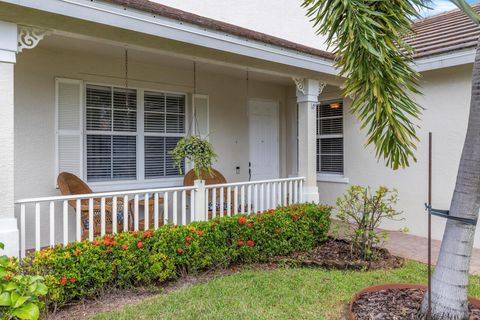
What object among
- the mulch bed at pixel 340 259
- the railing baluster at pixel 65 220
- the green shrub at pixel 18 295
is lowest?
the mulch bed at pixel 340 259

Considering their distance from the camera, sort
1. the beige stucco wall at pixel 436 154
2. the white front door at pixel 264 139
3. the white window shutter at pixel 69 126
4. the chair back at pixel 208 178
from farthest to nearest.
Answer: the white front door at pixel 264 139 < the chair back at pixel 208 178 < the beige stucco wall at pixel 436 154 < the white window shutter at pixel 69 126

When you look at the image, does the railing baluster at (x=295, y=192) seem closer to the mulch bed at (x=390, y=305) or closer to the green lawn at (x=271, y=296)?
the green lawn at (x=271, y=296)

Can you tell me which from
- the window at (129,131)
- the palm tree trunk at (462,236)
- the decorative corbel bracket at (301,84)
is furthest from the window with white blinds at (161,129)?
the palm tree trunk at (462,236)

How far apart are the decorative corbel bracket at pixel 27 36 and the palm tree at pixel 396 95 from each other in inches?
117

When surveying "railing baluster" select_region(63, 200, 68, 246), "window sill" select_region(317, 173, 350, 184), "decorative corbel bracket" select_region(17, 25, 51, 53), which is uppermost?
"decorative corbel bracket" select_region(17, 25, 51, 53)

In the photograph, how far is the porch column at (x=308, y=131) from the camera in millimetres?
6430

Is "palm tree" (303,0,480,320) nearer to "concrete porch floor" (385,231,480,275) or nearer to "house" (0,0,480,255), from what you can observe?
"house" (0,0,480,255)

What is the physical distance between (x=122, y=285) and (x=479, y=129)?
401 cm

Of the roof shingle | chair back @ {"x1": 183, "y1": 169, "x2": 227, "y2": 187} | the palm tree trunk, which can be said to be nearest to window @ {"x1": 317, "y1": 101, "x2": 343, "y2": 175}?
the roof shingle

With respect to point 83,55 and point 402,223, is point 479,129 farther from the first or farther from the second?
point 83,55

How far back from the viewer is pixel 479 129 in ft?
9.52

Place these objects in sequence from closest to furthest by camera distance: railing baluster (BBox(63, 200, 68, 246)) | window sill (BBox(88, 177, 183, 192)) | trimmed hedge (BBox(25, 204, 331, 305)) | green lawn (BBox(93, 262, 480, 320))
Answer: green lawn (BBox(93, 262, 480, 320)) → trimmed hedge (BBox(25, 204, 331, 305)) → railing baluster (BBox(63, 200, 68, 246)) → window sill (BBox(88, 177, 183, 192))

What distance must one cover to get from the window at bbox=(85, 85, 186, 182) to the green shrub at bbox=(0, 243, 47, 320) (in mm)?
3103

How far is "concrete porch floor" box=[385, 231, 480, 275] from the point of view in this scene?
Result: 5.30 metres
